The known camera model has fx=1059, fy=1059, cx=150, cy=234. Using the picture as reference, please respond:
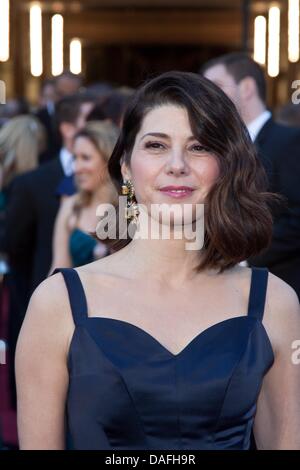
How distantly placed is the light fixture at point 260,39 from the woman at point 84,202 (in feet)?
26.4

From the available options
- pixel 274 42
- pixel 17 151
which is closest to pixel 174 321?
pixel 17 151

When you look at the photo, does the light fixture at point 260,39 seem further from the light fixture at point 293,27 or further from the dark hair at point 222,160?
the dark hair at point 222,160

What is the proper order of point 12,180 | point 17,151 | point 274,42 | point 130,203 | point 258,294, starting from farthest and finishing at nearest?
1. point 274,42
2. point 17,151
3. point 12,180
4. point 130,203
5. point 258,294

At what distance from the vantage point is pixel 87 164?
18.3 feet

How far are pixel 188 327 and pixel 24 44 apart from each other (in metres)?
14.6

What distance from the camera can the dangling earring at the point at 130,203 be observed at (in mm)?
2823

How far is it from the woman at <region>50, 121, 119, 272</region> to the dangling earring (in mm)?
2468

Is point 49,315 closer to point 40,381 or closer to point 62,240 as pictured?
point 40,381

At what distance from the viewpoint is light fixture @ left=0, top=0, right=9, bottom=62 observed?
13.2 metres

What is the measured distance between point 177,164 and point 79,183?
3.02m

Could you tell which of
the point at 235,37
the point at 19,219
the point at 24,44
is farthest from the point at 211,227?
the point at 235,37

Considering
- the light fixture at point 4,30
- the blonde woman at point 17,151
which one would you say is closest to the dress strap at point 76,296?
the blonde woman at point 17,151

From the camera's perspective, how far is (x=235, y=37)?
18828mm
